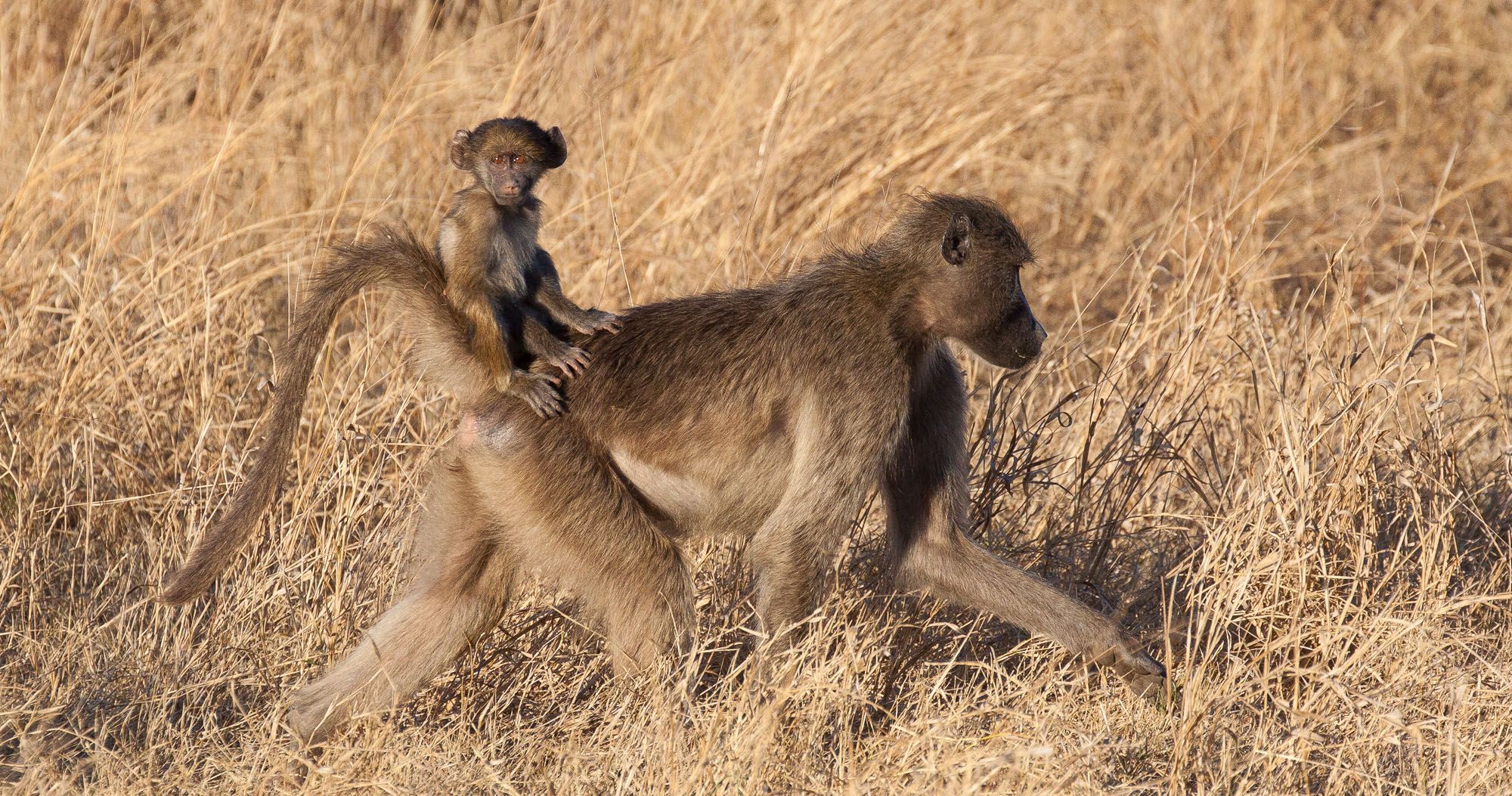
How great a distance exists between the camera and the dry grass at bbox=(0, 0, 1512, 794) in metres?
3.28

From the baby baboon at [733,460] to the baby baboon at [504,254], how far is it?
0.07 m

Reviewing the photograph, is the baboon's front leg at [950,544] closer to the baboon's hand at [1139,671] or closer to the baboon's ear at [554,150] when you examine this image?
the baboon's hand at [1139,671]

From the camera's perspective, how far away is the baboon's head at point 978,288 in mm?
3525

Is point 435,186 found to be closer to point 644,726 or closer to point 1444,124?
point 644,726

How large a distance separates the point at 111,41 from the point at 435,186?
1.92 meters

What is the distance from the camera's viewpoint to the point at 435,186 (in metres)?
5.93

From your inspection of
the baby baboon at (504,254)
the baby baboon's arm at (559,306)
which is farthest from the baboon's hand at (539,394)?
the baby baboon's arm at (559,306)

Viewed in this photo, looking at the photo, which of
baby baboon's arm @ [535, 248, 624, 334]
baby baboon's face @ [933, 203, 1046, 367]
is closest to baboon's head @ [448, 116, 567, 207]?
baby baboon's arm @ [535, 248, 624, 334]

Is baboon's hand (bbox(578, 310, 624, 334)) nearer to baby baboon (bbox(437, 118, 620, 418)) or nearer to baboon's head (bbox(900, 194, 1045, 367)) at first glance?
baby baboon (bbox(437, 118, 620, 418))

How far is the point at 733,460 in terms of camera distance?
3.42 m

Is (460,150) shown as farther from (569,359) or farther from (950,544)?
(950,544)

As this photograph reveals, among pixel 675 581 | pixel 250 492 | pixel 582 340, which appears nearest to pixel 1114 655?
pixel 675 581

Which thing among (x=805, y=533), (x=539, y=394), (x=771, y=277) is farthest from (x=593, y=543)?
(x=771, y=277)

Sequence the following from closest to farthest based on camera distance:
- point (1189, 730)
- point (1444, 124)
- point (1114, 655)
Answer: point (1189, 730)
point (1114, 655)
point (1444, 124)
